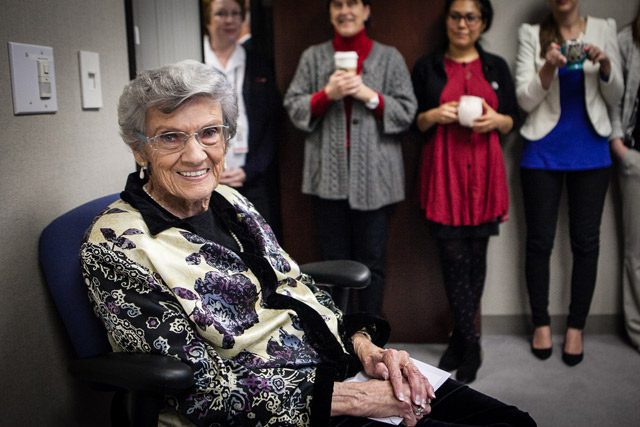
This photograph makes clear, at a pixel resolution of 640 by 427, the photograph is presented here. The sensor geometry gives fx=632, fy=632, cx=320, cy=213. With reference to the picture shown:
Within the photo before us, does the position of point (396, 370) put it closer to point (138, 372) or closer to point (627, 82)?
point (138, 372)

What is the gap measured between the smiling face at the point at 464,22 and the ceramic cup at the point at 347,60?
1.44 ft

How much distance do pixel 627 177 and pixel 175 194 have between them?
211 centimetres

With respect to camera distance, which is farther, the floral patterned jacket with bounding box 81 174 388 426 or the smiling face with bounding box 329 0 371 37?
the smiling face with bounding box 329 0 371 37

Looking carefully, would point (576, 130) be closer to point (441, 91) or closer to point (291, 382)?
point (441, 91)

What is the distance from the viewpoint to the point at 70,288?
1.23 metres

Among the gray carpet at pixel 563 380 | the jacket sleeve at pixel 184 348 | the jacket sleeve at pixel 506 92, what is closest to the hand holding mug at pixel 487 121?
the jacket sleeve at pixel 506 92

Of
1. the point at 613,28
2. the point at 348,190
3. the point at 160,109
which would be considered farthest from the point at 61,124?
the point at 613,28

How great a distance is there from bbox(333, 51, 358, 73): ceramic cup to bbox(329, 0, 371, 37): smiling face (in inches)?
6.9

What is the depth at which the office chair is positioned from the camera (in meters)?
1.04

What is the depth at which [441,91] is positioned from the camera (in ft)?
8.25

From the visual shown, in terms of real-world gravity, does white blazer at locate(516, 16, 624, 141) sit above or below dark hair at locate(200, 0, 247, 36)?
below

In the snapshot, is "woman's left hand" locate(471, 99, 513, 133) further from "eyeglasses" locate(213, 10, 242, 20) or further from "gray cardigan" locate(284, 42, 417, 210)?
"eyeglasses" locate(213, 10, 242, 20)

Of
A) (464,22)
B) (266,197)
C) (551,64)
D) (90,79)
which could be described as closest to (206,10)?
(266,197)

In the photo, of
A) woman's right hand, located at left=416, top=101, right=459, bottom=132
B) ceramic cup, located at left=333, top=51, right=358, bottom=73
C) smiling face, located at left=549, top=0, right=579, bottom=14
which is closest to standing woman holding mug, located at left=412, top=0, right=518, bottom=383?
woman's right hand, located at left=416, top=101, right=459, bottom=132
